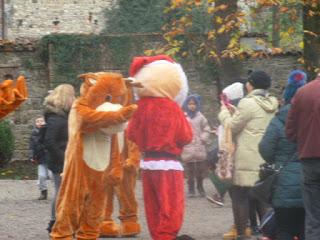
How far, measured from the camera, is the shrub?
21.6m

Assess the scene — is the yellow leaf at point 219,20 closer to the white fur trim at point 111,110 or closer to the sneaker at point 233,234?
the sneaker at point 233,234

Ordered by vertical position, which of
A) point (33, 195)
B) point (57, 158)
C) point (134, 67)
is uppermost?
point (134, 67)

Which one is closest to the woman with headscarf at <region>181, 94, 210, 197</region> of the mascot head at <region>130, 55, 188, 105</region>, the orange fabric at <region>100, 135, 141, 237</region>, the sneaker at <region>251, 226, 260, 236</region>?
the sneaker at <region>251, 226, 260, 236</region>

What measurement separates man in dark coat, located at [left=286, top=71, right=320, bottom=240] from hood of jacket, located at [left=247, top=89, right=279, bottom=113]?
2.15 m

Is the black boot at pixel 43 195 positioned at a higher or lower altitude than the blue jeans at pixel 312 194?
lower

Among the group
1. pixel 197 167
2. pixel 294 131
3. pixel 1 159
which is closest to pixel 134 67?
pixel 294 131

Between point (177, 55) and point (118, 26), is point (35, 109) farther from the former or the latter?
point (118, 26)

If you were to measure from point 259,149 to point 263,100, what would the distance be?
1816 millimetres

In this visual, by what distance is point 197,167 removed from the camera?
16.7 meters

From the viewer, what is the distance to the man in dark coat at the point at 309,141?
8.74 meters

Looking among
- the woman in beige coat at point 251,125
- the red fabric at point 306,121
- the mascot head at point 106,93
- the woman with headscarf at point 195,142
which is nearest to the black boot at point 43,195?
the woman with headscarf at point 195,142

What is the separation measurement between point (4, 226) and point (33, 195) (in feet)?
14.0

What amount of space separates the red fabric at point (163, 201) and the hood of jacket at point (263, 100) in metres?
1.17

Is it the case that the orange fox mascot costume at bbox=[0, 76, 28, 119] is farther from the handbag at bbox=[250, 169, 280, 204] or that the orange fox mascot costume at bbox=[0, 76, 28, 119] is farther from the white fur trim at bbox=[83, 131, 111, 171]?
the handbag at bbox=[250, 169, 280, 204]
